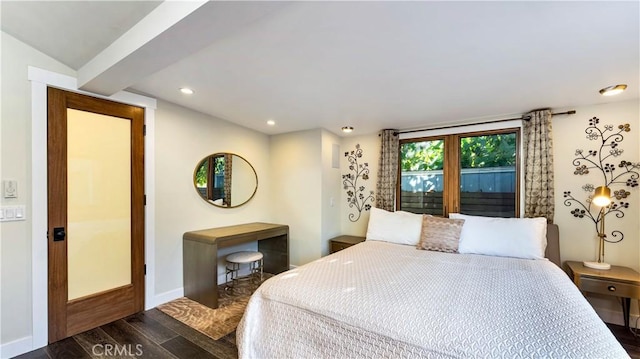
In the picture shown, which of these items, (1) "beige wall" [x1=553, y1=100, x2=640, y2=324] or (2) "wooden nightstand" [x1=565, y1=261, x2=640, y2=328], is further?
(1) "beige wall" [x1=553, y1=100, x2=640, y2=324]

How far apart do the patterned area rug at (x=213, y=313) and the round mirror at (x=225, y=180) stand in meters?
1.16

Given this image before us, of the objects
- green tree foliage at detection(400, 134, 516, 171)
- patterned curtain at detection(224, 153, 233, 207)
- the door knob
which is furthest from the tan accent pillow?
the door knob

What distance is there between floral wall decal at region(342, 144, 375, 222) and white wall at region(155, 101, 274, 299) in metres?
1.73

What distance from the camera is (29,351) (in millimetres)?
2068

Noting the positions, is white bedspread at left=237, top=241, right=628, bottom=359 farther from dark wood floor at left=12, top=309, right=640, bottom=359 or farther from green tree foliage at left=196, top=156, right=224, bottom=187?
green tree foliage at left=196, top=156, right=224, bottom=187

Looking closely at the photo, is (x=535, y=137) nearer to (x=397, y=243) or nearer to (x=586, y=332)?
(x=397, y=243)

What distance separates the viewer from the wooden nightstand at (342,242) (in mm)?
3661

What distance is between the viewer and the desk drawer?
2.19 m

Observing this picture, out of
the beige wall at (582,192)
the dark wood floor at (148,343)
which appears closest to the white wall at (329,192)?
the dark wood floor at (148,343)

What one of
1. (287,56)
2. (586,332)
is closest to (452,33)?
(287,56)

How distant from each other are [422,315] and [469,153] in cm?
263

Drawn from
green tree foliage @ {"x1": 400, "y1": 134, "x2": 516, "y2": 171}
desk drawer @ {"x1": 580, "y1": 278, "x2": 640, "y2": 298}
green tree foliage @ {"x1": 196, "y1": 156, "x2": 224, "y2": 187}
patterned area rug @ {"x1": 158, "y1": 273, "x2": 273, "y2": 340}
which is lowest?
patterned area rug @ {"x1": 158, "y1": 273, "x2": 273, "y2": 340}

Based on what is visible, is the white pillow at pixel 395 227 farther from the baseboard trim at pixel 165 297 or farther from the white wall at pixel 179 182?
the baseboard trim at pixel 165 297

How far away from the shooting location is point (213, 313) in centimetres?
273
